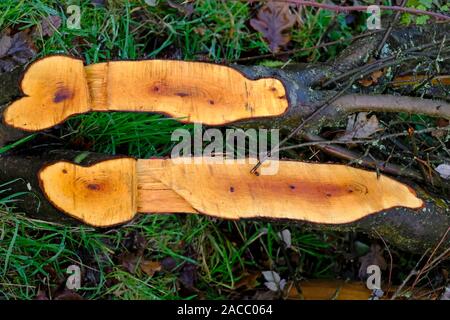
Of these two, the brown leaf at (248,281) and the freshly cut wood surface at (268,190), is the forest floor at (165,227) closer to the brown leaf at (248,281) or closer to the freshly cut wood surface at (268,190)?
the brown leaf at (248,281)

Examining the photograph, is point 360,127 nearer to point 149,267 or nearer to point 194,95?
point 194,95

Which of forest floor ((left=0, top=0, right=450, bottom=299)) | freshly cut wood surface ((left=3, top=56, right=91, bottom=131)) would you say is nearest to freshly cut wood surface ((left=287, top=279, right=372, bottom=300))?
forest floor ((left=0, top=0, right=450, bottom=299))

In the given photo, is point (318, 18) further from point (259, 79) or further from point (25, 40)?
point (25, 40)

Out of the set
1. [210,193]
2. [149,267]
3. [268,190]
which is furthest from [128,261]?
[268,190]

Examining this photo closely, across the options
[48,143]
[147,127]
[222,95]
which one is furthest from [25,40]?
[222,95]

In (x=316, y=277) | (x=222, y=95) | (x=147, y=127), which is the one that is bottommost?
(x=316, y=277)

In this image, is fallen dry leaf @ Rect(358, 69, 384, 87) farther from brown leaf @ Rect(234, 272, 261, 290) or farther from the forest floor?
brown leaf @ Rect(234, 272, 261, 290)
